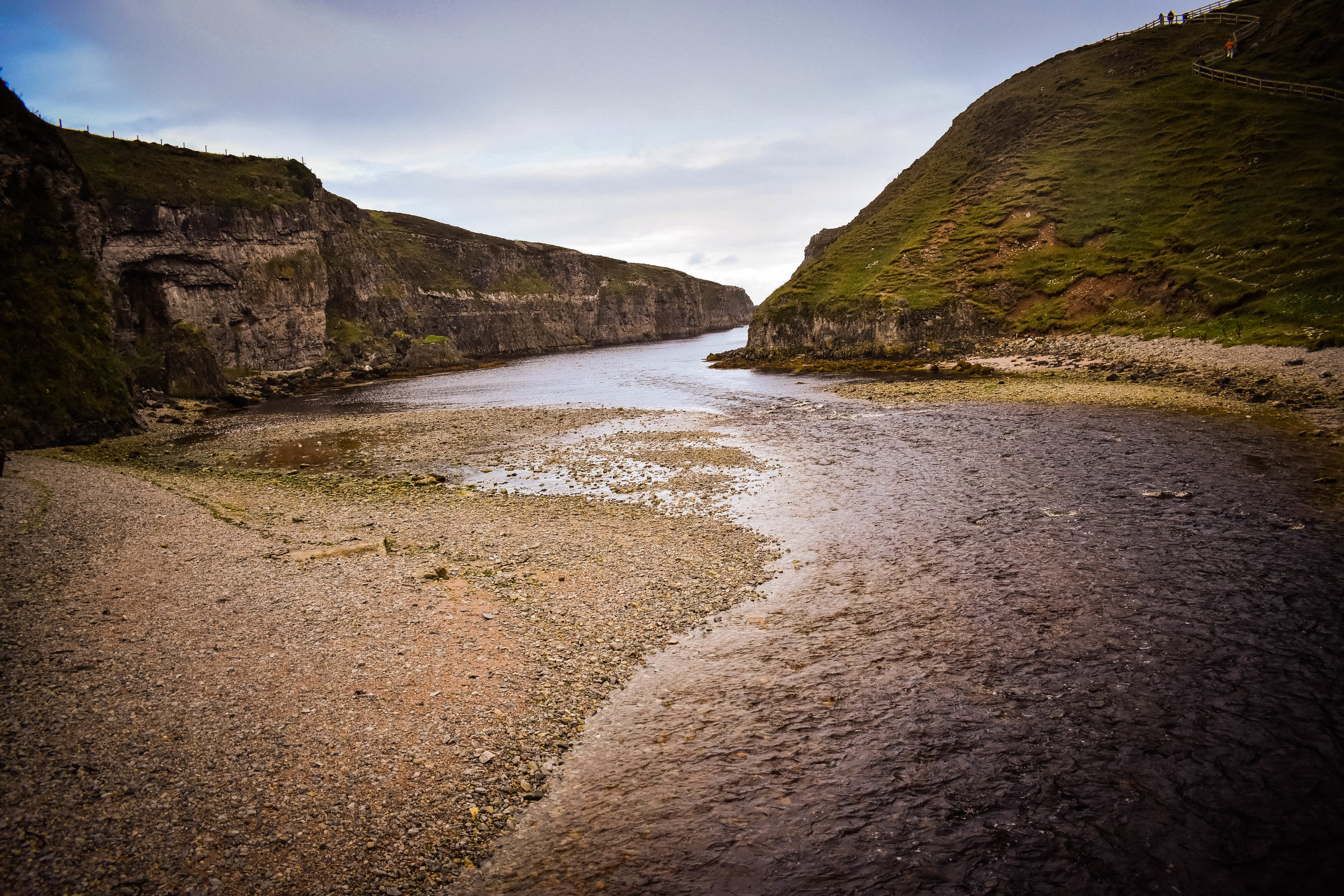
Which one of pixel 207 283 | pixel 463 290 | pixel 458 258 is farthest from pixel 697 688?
pixel 458 258

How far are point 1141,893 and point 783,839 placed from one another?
358 cm

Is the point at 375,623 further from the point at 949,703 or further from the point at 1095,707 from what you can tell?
the point at 1095,707

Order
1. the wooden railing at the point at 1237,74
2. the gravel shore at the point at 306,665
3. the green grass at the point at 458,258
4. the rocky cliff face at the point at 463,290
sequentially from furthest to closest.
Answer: the green grass at the point at 458,258 < the rocky cliff face at the point at 463,290 < the wooden railing at the point at 1237,74 < the gravel shore at the point at 306,665

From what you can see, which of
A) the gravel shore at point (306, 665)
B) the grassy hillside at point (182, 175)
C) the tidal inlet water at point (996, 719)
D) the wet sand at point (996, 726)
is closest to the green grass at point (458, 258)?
the grassy hillside at point (182, 175)

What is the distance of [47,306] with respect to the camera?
3722 cm

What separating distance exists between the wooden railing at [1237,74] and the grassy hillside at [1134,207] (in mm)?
1700

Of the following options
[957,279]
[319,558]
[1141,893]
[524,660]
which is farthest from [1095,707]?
[957,279]

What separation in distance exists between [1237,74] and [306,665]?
352 ft

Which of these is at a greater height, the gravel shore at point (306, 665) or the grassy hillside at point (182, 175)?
the grassy hillside at point (182, 175)

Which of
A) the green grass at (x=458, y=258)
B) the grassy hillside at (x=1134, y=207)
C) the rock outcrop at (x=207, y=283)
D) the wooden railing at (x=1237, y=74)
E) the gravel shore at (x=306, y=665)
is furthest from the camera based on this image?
the green grass at (x=458, y=258)

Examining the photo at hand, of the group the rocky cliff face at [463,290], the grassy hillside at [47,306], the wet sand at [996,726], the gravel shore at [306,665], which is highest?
the rocky cliff face at [463,290]

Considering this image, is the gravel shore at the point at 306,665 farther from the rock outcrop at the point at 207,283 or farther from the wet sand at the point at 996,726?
the rock outcrop at the point at 207,283

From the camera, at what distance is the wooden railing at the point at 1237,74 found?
6319 cm

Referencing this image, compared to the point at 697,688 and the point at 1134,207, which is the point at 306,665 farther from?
the point at 1134,207
